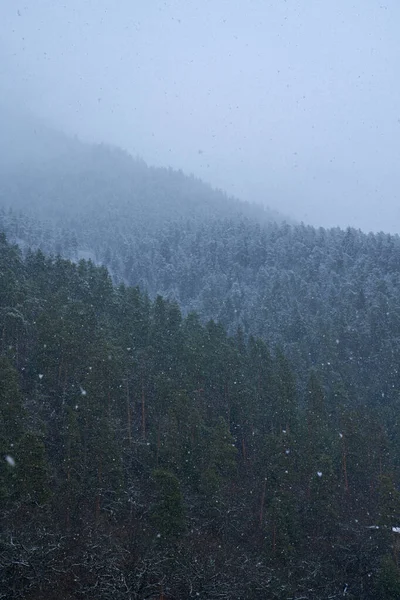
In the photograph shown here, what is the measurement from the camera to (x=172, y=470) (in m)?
31.7

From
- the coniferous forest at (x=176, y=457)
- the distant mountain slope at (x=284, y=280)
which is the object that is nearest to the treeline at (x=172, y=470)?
the coniferous forest at (x=176, y=457)

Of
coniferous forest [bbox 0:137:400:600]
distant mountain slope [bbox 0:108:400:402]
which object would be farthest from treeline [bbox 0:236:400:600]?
distant mountain slope [bbox 0:108:400:402]

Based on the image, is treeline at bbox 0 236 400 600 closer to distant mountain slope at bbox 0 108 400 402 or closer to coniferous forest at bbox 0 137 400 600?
coniferous forest at bbox 0 137 400 600

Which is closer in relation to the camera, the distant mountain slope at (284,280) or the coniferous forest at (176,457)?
the coniferous forest at (176,457)

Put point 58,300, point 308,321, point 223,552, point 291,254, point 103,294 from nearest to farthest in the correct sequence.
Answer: point 223,552 → point 58,300 → point 103,294 → point 308,321 → point 291,254

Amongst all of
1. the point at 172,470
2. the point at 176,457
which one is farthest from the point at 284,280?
the point at 172,470

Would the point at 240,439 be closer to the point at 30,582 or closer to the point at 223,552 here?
the point at 223,552

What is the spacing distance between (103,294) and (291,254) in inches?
2592

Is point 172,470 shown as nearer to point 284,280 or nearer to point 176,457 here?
point 176,457

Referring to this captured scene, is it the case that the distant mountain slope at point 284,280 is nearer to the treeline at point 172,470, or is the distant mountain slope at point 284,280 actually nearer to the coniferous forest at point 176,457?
the coniferous forest at point 176,457

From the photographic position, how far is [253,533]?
31984 mm

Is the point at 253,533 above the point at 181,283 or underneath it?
underneath

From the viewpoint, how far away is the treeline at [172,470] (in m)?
22.5

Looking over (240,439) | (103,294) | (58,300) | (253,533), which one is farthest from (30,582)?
(103,294)
